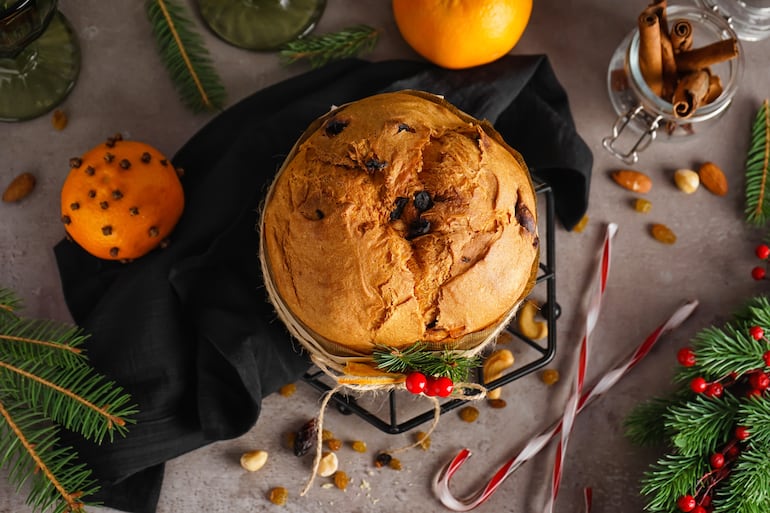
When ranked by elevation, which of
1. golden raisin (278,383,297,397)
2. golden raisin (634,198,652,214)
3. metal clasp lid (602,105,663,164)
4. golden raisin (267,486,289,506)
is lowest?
golden raisin (267,486,289,506)

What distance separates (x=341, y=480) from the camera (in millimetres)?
1467

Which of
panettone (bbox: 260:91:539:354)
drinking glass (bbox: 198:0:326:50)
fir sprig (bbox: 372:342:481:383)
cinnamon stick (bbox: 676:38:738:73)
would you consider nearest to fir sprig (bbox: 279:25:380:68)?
drinking glass (bbox: 198:0:326:50)

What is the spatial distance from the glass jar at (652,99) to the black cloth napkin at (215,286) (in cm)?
14

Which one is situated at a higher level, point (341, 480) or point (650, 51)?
point (650, 51)

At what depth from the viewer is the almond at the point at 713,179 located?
5.07 ft

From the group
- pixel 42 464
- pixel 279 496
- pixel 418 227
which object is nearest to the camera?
pixel 418 227

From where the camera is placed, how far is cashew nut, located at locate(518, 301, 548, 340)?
1.50 metres

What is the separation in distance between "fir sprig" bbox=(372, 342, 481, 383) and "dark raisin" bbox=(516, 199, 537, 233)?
0.20 m

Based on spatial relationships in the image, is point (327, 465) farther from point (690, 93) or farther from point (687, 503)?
point (690, 93)

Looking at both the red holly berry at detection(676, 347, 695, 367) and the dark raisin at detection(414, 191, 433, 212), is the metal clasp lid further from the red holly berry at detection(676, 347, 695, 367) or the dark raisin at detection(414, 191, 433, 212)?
the dark raisin at detection(414, 191, 433, 212)

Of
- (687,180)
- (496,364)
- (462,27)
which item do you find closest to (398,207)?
(462,27)

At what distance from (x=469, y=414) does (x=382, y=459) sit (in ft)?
0.61

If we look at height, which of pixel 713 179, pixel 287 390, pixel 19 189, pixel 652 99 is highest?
pixel 652 99

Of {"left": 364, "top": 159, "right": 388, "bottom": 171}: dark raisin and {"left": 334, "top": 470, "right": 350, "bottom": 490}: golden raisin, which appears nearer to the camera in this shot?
{"left": 364, "top": 159, "right": 388, "bottom": 171}: dark raisin
